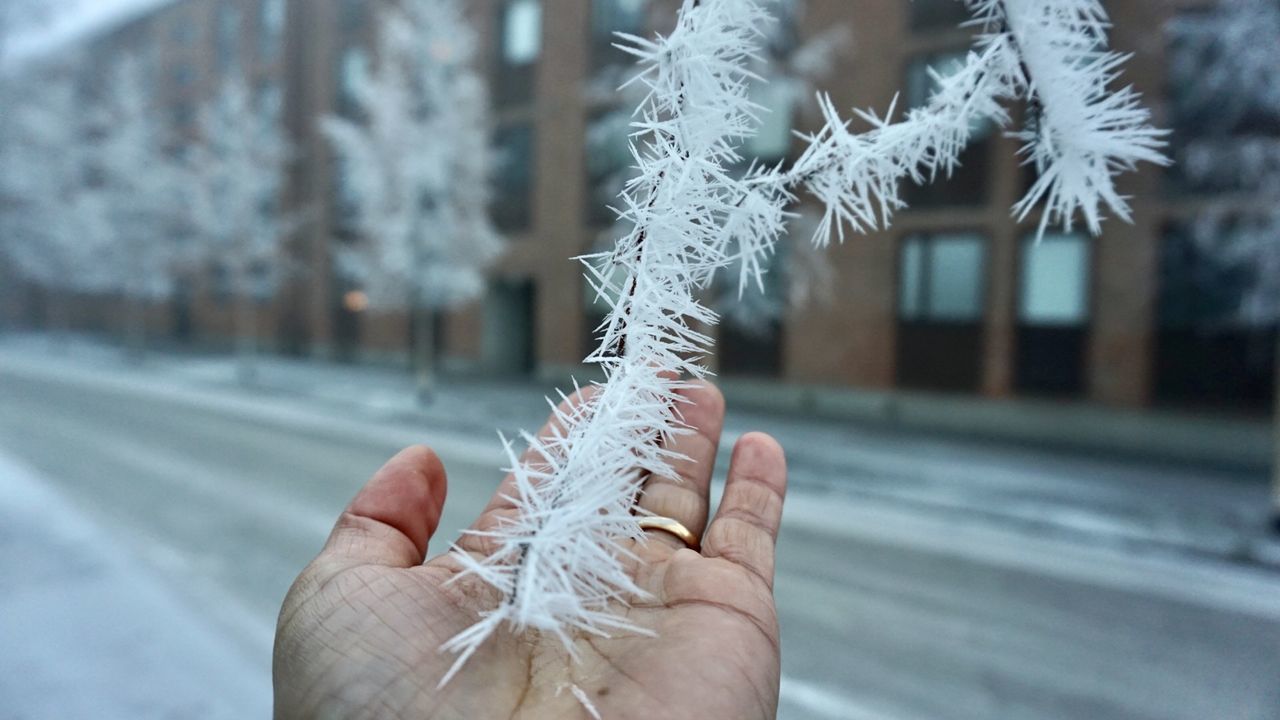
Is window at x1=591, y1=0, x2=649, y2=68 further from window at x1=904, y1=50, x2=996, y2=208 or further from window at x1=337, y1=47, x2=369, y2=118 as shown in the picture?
window at x1=337, y1=47, x2=369, y2=118

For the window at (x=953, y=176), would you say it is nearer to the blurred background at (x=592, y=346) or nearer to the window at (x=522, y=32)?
the blurred background at (x=592, y=346)

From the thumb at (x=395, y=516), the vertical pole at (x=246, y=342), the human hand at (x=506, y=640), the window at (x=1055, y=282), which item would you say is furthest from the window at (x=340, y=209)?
the human hand at (x=506, y=640)

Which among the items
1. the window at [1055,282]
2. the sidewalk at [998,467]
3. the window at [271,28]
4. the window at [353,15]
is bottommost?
the sidewalk at [998,467]

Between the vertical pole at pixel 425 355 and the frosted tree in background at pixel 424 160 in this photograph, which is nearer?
the frosted tree in background at pixel 424 160

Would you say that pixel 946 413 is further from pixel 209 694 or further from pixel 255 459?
pixel 209 694

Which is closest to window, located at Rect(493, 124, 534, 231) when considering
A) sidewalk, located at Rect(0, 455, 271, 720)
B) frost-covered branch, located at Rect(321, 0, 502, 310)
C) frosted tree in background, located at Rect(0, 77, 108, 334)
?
frost-covered branch, located at Rect(321, 0, 502, 310)

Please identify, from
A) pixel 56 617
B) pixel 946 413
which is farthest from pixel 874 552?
pixel 946 413

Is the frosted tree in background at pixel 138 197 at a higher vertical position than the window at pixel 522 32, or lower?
lower

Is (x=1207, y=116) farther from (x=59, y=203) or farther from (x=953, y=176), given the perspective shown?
(x=59, y=203)

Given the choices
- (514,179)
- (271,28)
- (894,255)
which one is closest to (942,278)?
(894,255)
